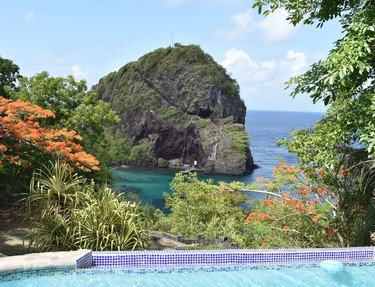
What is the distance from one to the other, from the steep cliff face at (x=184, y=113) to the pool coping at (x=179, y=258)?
4840cm

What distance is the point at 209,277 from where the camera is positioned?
16.6 ft

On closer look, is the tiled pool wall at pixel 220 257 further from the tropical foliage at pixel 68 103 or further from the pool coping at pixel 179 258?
the tropical foliage at pixel 68 103

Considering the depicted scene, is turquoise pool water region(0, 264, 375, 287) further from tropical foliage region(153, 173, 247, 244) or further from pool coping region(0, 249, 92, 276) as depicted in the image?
tropical foliage region(153, 173, 247, 244)

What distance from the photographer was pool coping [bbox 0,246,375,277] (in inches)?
191

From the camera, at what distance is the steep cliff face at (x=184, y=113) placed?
56.9 m

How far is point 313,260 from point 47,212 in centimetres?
372

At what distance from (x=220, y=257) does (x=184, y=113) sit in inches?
2238

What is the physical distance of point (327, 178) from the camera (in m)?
6.94

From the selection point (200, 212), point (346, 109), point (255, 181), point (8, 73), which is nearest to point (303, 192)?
point (255, 181)

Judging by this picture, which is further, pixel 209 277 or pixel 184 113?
pixel 184 113

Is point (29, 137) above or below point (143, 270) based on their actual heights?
above

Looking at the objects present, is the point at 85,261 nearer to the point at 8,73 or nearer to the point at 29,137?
the point at 29,137

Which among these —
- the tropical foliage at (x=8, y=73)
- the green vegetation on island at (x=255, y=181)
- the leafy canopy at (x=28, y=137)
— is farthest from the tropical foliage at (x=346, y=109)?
the tropical foliage at (x=8, y=73)

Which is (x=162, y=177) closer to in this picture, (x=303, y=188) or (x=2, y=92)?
(x=2, y=92)
